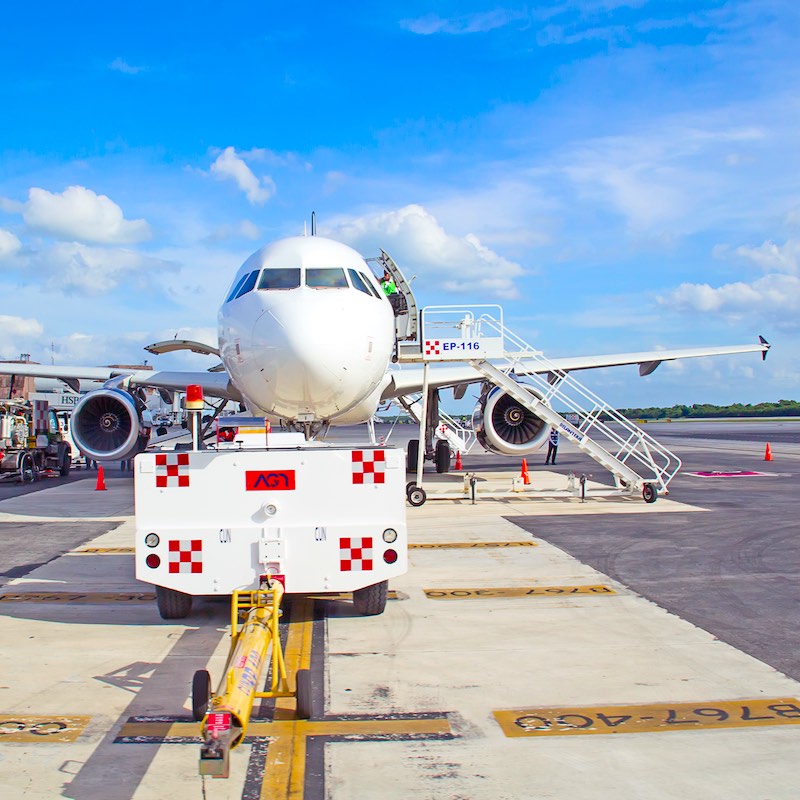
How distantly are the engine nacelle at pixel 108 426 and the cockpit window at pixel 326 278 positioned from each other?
9.57 metres

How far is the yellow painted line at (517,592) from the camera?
8.23m

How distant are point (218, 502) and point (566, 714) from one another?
3.04m

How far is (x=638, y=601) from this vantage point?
7.88m

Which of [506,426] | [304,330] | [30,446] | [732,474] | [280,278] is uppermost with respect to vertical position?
[280,278]

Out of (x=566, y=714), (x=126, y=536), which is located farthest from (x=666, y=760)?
(x=126, y=536)

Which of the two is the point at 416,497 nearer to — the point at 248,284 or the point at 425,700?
the point at 248,284

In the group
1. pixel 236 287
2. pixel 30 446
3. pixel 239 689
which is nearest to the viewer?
pixel 239 689

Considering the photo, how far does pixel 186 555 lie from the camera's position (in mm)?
6508

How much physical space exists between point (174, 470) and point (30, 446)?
63.9 feet

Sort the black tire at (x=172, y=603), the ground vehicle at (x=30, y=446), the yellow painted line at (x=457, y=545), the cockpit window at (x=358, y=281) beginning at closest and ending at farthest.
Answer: the black tire at (x=172, y=603) < the cockpit window at (x=358, y=281) < the yellow painted line at (x=457, y=545) < the ground vehicle at (x=30, y=446)

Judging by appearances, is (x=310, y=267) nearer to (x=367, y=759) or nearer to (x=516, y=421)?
(x=367, y=759)

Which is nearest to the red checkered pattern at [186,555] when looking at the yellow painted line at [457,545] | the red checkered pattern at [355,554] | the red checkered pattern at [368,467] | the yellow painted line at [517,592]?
the red checkered pattern at [355,554]

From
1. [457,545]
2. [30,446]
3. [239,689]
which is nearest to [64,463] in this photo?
[30,446]

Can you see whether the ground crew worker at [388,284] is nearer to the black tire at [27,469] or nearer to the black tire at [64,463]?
the black tire at [27,469]
